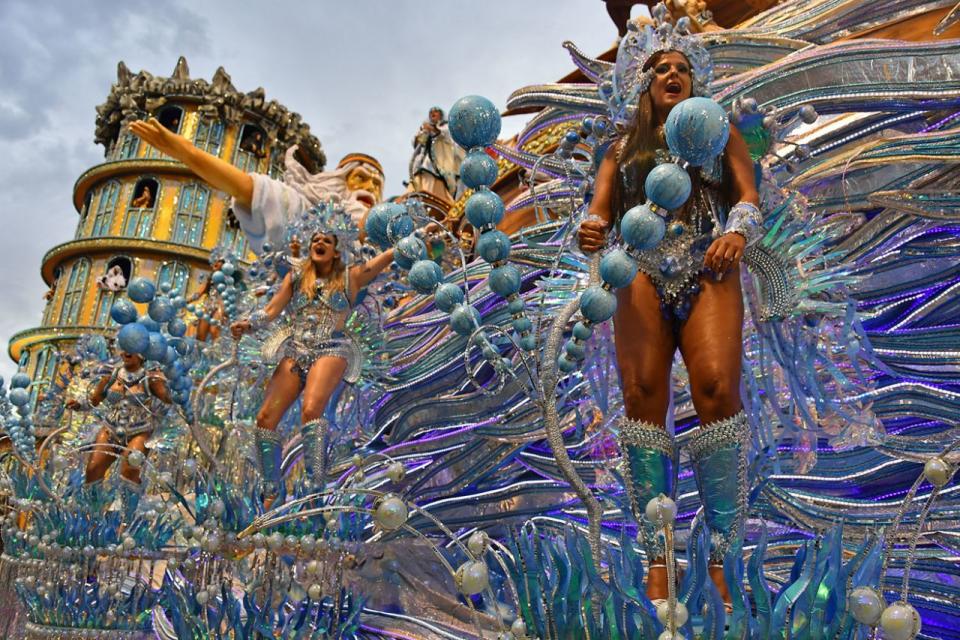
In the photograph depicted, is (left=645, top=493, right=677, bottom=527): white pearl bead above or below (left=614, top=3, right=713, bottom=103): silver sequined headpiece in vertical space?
below

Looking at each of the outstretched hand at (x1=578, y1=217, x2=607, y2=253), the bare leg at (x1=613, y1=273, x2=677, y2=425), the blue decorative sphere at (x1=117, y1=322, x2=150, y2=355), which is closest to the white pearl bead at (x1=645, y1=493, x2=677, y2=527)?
the bare leg at (x1=613, y1=273, x2=677, y2=425)

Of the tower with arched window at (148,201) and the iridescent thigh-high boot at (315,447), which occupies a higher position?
the tower with arched window at (148,201)

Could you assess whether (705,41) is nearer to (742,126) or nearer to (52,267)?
(742,126)

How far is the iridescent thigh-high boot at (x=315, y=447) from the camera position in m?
3.69

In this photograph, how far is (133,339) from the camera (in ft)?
10.3

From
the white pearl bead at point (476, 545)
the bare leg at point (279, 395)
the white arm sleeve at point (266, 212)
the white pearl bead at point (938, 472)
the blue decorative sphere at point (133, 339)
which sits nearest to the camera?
the white pearl bead at point (938, 472)

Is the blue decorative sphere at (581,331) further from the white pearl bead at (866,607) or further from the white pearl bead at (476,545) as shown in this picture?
the white pearl bead at (866,607)

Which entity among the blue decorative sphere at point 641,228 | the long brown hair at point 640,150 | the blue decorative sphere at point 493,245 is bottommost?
the blue decorative sphere at point 493,245

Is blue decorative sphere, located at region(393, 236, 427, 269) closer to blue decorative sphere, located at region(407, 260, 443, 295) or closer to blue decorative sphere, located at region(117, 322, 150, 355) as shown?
blue decorative sphere, located at region(407, 260, 443, 295)

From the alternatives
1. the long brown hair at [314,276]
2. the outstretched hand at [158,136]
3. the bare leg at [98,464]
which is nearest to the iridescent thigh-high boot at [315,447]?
the long brown hair at [314,276]

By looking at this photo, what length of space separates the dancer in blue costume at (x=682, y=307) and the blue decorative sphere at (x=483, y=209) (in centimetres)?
34

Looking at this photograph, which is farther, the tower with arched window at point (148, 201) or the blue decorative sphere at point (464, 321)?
the tower with arched window at point (148, 201)

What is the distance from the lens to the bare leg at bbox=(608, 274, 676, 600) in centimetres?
212

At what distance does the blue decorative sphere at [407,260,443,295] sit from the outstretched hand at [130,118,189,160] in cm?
242
